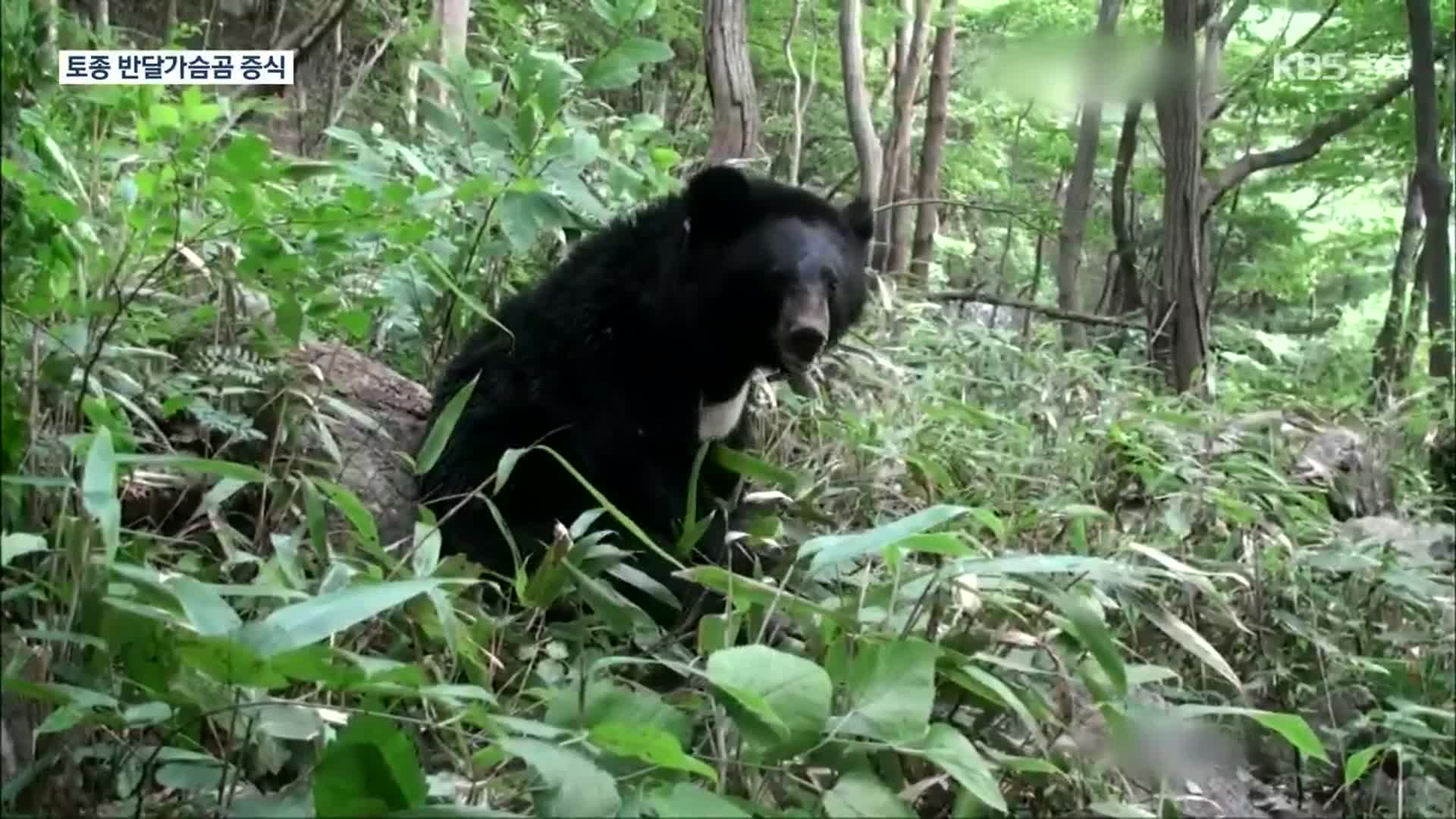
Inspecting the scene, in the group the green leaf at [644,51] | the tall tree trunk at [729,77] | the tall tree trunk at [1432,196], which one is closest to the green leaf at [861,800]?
the green leaf at [644,51]

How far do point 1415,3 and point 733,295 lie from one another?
2.79m

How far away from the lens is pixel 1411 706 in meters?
2.45

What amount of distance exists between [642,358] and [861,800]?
1857mm

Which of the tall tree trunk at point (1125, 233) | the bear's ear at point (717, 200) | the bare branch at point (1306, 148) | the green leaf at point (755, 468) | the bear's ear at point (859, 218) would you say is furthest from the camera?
the tall tree trunk at point (1125, 233)

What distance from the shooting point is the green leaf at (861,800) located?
1546mm

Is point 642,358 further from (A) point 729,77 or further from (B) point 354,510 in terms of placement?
(A) point 729,77

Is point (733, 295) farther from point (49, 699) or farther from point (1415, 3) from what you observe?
point (1415, 3)

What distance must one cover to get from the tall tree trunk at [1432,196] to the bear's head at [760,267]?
1725mm

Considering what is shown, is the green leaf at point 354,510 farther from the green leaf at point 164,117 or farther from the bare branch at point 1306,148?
the bare branch at point 1306,148


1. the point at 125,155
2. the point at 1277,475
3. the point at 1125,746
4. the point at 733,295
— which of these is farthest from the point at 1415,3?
the point at 125,155

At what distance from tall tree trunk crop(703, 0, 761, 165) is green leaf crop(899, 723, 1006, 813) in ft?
11.6

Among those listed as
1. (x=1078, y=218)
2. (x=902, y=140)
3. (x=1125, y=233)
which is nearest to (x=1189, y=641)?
(x=1125, y=233)

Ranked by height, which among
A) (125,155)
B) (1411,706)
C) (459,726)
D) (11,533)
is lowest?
(1411,706)

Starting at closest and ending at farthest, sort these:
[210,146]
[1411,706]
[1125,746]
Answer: [1125,746]
[1411,706]
[210,146]
